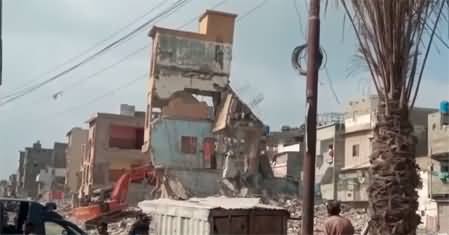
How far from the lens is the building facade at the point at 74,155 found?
79062mm

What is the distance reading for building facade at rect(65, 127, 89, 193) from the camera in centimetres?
7906

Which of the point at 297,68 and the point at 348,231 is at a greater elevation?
the point at 297,68

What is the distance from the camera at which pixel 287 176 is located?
5653 centimetres

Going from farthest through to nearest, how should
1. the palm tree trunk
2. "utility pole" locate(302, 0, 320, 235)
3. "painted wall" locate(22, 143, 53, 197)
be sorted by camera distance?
1. "painted wall" locate(22, 143, 53, 197)
2. "utility pole" locate(302, 0, 320, 235)
3. the palm tree trunk

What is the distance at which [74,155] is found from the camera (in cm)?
8081

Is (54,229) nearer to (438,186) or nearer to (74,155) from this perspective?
(438,186)

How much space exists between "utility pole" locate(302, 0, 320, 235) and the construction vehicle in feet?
16.0

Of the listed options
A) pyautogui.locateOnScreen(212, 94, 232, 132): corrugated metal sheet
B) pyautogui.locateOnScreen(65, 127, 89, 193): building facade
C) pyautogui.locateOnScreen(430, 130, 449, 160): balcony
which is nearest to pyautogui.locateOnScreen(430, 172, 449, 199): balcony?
pyautogui.locateOnScreen(430, 130, 449, 160): balcony

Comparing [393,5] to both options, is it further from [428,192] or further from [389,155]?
[428,192]

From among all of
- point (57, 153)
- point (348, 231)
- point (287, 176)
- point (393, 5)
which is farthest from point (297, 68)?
point (57, 153)

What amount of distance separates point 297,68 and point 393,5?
2634 mm

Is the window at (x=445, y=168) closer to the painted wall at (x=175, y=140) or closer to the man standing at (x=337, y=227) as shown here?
the painted wall at (x=175, y=140)

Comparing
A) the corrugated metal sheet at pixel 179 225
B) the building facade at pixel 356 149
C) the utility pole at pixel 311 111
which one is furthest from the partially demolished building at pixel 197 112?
the utility pole at pixel 311 111

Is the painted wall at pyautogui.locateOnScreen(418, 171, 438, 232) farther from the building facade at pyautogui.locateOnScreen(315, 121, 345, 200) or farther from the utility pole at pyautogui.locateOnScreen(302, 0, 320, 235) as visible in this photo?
the utility pole at pyautogui.locateOnScreen(302, 0, 320, 235)
